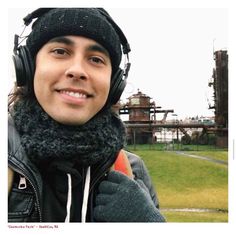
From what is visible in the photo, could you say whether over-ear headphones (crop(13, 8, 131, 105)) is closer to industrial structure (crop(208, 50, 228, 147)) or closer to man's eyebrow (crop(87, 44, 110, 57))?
man's eyebrow (crop(87, 44, 110, 57))

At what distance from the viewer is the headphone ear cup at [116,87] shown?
2.95ft

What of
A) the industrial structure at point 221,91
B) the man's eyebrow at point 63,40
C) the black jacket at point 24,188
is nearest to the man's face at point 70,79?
the man's eyebrow at point 63,40

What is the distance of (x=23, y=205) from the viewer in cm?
79

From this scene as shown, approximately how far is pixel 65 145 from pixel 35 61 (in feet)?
0.74

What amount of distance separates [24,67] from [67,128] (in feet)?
0.61

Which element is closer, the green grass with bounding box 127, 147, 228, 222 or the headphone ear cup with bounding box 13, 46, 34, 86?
the headphone ear cup with bounding box 13, 46, 34, 86

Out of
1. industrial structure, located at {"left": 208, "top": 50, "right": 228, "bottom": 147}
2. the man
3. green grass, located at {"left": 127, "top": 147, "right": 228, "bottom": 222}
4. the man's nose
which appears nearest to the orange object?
the man

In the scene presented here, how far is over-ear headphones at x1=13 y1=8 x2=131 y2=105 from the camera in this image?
2.71 ft

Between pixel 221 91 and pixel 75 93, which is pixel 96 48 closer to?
pixel 75 93

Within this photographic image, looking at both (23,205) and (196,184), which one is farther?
(196,184)

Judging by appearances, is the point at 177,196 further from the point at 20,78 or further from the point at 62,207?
the point at 20,78

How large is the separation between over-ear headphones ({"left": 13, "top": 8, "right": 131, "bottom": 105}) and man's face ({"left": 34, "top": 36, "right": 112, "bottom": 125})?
1.0 inches

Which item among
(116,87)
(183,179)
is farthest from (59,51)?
(183,179)
